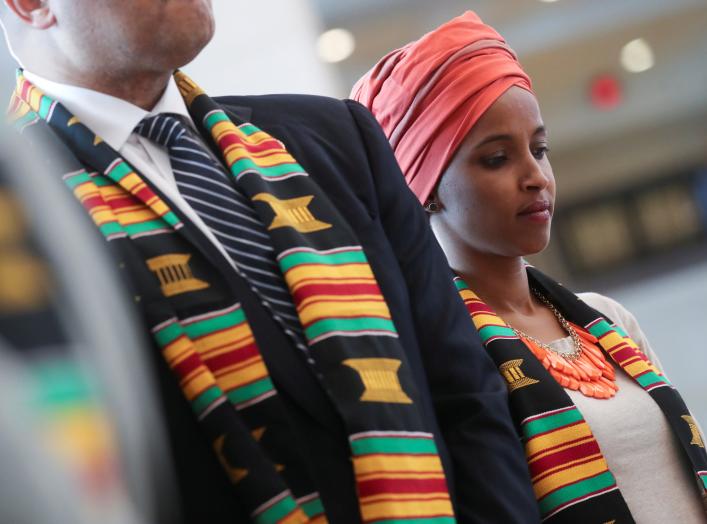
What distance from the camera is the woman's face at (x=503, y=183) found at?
1861mm

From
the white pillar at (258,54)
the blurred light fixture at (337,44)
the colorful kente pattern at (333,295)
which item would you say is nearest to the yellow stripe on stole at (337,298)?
the colorful kente pattern at (333,295)

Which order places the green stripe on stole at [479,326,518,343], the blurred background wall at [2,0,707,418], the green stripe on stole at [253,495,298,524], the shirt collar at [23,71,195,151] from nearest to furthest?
the green stripe on stole at [253,495,298,524] < the shirt collar at [23,71,195,151] < the green stripe on stole at [479,326,518,343] < the blurred background wall at [2,0,707,418]

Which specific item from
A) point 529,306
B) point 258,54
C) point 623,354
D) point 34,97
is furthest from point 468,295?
point 258,54

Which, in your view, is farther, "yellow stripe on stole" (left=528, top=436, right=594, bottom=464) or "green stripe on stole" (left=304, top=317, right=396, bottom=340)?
"yellow stripe on stole" (left=528, top=436, right=594, bottom=464)

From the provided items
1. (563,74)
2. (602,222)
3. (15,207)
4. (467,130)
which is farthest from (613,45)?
(15,207)

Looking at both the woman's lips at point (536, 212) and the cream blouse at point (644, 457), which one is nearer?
the cream blouse at point (644, 457)

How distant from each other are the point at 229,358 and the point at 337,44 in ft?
15.7

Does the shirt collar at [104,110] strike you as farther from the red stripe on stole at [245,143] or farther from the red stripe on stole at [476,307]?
the red stripe on stole at [476,307]

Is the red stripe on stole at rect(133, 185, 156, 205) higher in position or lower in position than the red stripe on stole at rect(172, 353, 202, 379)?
higher

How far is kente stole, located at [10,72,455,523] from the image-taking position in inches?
41.7

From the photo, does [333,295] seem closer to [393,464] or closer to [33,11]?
[393,464]

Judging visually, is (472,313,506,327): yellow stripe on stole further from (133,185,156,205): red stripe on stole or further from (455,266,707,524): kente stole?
(133,185,156,205): red stripe on stole

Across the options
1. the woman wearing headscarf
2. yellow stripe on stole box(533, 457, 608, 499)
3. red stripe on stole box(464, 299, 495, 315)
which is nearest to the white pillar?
the woman wearing headscarf

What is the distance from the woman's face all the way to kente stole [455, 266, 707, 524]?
16 centimetres
